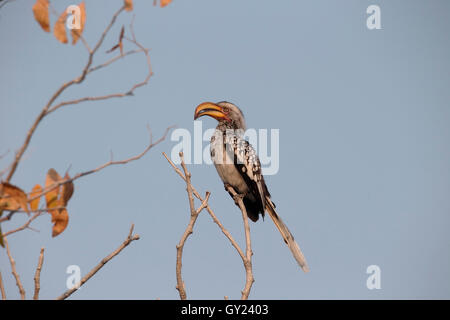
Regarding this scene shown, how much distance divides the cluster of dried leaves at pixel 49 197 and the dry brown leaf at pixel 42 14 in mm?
583

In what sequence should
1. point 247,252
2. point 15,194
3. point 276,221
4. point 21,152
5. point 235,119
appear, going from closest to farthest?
point 21,152 → point 15,194 → point 247,252 → point 276,221 → point 235,119

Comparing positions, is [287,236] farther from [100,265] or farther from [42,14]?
[42,14]

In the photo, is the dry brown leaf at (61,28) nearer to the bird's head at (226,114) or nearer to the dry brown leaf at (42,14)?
the dry brown leaf at (42,14)

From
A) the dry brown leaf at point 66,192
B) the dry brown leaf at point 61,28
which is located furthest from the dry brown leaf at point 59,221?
the dry brown leaf at point 61,28

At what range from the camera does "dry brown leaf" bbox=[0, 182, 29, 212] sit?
179cm

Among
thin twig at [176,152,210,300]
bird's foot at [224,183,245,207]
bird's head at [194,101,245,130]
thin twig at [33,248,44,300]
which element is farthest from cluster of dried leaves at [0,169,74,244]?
bird's head at [194,101,245,130]

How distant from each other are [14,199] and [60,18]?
77cm

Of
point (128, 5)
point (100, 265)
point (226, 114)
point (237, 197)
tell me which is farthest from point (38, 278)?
point (226, 114)

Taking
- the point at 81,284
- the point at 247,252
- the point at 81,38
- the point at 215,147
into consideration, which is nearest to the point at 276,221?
the point at 215,147

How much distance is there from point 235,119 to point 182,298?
3.46m

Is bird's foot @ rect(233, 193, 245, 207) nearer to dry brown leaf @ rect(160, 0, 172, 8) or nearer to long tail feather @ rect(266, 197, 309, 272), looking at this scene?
long tail feather @ rect(266, 197, 309, 272)

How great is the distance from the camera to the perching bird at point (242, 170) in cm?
542
